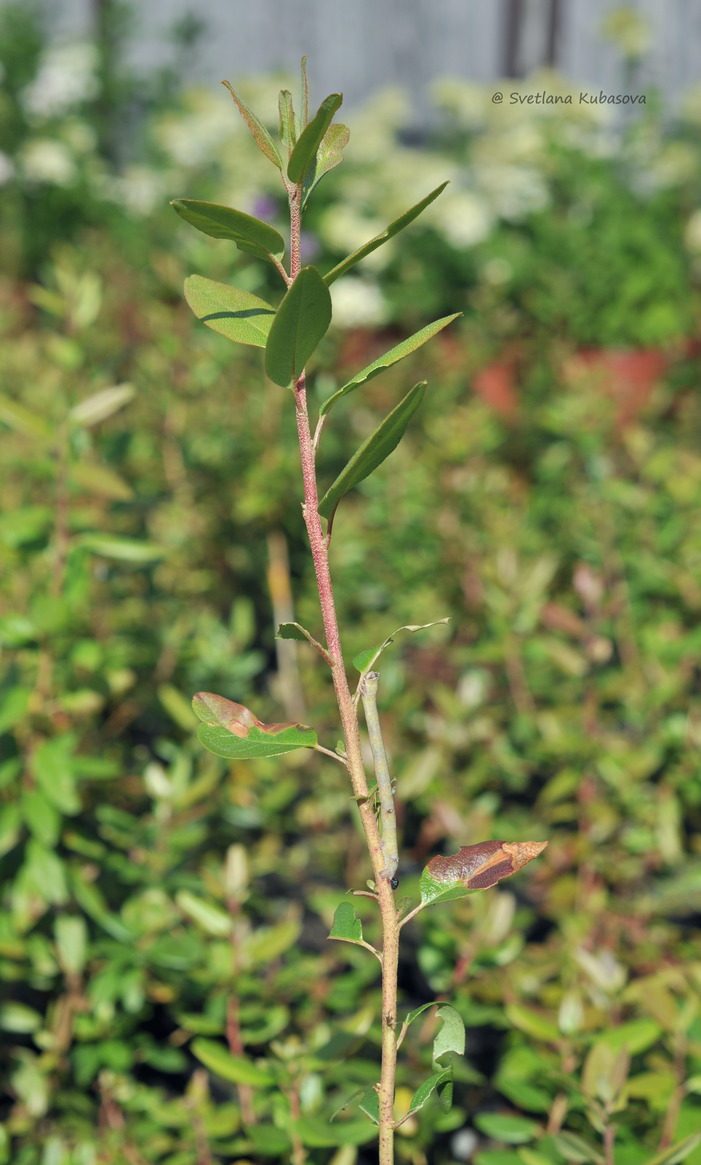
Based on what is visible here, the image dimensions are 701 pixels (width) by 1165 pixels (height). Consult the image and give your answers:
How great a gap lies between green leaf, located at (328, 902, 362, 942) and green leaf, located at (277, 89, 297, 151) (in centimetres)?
37

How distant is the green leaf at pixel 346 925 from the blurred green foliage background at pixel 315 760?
0.27 m

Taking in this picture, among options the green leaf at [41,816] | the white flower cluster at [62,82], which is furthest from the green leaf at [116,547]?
the white flower cluster at [62,82]

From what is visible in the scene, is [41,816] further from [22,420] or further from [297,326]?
[297,326]

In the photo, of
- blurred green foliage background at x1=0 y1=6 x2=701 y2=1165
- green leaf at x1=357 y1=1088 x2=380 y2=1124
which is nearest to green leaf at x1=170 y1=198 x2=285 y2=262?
green leaf at x1=357 y1=1088 x2=380 y2=1124

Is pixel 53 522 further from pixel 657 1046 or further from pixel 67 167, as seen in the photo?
pixel 67 167

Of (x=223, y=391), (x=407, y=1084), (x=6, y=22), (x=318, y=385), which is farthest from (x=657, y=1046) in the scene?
(x=6, y=22)

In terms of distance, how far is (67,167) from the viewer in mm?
4609

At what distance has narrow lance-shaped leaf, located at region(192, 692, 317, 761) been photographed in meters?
0.53

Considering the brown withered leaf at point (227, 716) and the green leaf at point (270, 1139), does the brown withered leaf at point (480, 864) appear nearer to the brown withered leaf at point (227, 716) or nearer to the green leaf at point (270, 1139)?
the brown withered leaf at point (227, 716)

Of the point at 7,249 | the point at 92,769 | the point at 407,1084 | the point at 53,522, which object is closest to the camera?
the point at 407,1084

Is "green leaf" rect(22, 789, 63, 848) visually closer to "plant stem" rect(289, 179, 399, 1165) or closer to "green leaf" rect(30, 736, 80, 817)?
"green leaf" rect(30, 736, 80, 817)

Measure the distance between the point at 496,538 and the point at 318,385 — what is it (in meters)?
0.39

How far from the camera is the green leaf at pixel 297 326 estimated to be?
0.46m

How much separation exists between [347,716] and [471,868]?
116mm
